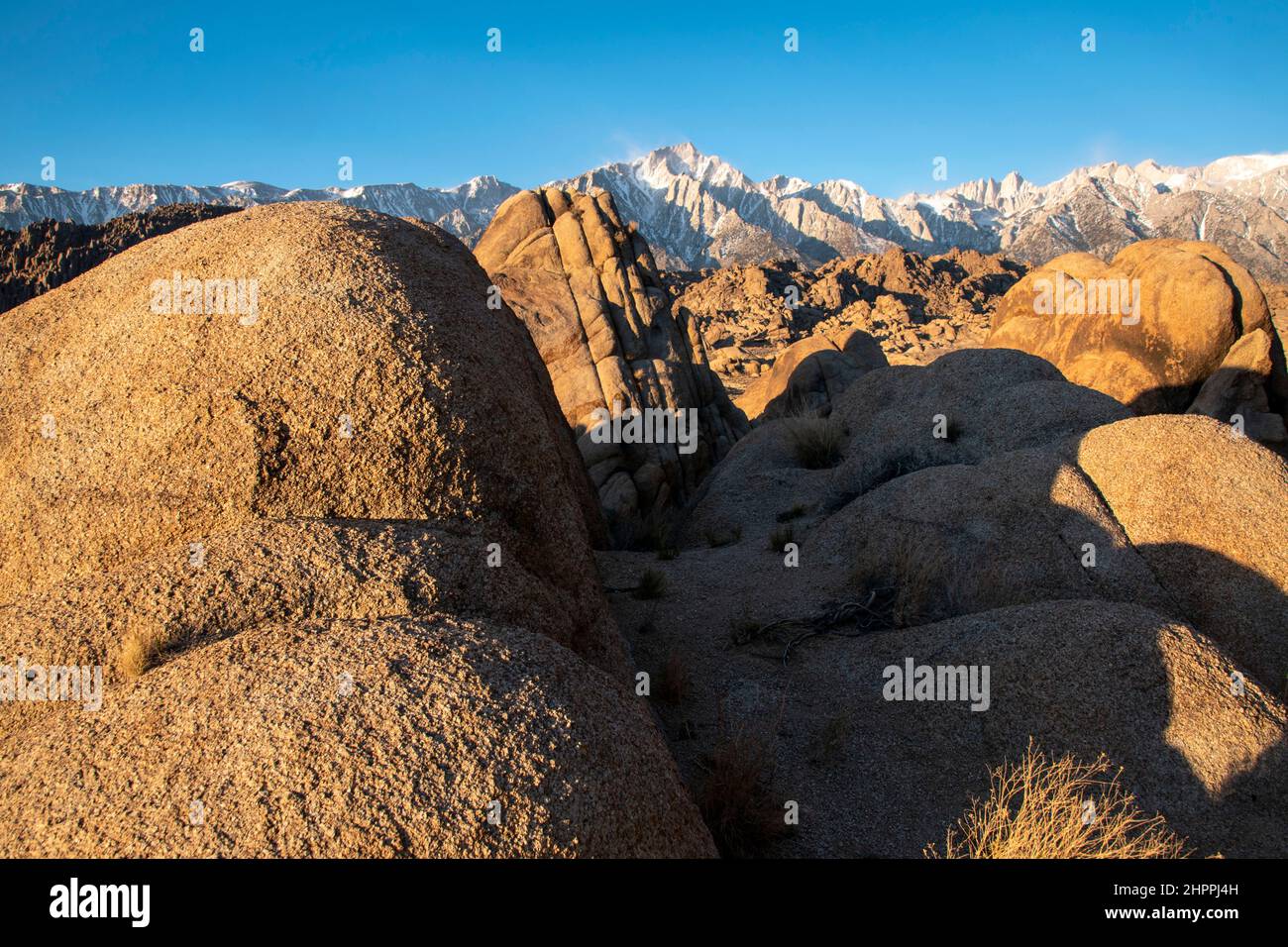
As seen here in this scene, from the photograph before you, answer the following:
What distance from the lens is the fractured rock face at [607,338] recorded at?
41.9 ft

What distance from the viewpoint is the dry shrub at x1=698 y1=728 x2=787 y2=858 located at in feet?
13.3

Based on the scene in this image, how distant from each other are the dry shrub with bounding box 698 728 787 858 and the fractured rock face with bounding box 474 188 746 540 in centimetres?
677

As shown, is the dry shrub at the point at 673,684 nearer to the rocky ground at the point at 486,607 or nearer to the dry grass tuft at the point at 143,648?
the rocky ground at the point at 486,607

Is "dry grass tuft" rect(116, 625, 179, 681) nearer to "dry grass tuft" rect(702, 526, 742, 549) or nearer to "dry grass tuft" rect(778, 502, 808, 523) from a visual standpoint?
"dry grass tuft" rect(702, 526, 742, 549)

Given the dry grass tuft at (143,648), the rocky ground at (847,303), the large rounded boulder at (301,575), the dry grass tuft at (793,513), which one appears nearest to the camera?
the large rounded boulder at (301,575)

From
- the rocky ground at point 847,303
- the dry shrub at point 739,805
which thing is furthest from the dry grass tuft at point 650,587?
the rocky ground at point 847,303

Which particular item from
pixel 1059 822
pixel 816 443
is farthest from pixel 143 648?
pixel 816 443

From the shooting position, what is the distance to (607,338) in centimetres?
1419

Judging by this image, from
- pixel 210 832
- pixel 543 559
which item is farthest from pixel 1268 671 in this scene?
pixel 210 832

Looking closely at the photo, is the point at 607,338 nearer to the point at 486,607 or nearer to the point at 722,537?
the point at 722,537

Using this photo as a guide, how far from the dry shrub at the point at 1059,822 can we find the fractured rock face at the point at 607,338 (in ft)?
23.5

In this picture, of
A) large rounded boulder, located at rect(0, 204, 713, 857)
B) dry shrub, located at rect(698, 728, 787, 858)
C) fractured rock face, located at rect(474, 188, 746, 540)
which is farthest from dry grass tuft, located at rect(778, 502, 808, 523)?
dry shrub, located at rect(698, 728, 787, 858)

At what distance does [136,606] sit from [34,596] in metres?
0.61
